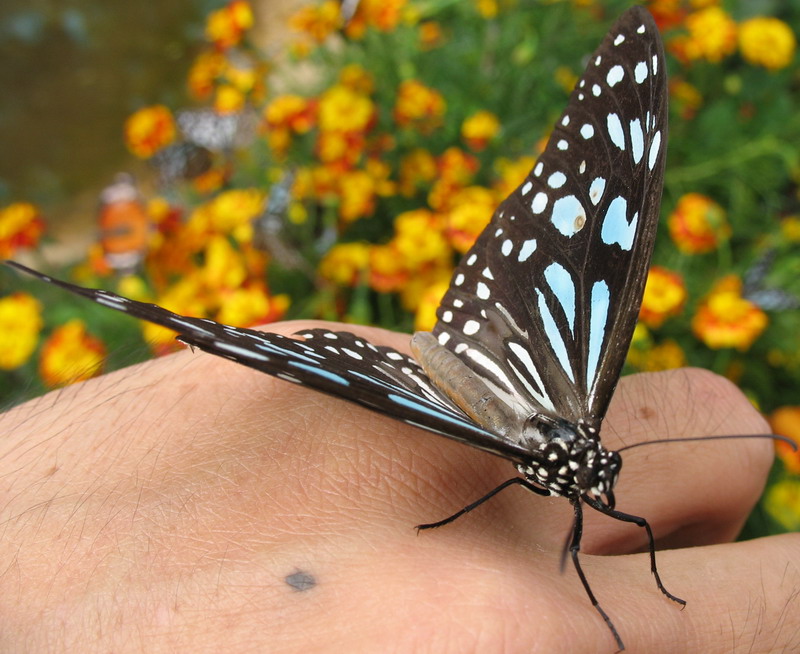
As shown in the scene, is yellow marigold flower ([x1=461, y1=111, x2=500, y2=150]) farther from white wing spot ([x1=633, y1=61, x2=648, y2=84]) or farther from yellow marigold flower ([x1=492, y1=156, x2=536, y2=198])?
white wing spot ([x1=633, y1=61, x2=648, y2=84])

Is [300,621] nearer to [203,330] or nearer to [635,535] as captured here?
[203,330]

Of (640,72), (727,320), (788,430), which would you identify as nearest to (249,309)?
(640,72)

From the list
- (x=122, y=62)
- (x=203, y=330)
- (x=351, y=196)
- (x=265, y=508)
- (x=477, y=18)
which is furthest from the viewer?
(x=122, y=62)

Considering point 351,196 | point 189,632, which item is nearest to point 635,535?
point 189,632

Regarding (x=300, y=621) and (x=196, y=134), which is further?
(x=196, y=134)

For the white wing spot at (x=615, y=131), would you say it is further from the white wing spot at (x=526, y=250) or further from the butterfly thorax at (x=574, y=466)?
the butterfly thorax at (x=574, y=466)

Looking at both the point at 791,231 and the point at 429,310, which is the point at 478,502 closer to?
the point at 429,310
